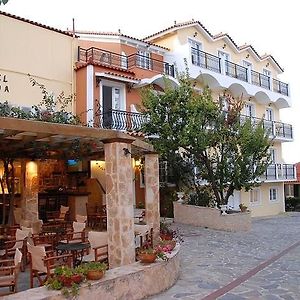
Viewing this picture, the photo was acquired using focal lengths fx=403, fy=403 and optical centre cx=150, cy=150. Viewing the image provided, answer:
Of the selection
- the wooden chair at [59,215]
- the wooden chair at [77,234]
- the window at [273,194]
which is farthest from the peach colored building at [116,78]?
the window at [273,194]

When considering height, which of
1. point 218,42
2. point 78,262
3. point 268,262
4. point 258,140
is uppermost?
point 218,42

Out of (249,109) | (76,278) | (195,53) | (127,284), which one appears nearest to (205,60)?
(195,53)

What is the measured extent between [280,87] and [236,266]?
2521 cm

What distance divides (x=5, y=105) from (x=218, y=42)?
19504 mm

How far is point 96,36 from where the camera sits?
73.7 feet

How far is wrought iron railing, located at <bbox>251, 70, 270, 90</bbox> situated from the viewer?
3061 cm

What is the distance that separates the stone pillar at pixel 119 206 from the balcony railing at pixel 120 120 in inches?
422

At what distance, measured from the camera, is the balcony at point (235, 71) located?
83.6 feet

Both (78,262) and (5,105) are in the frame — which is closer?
(78,262)

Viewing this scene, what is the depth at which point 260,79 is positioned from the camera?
102ft

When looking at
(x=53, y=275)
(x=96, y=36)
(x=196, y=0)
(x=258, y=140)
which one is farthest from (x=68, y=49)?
(x=53, y=275)

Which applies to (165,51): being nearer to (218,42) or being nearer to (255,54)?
(218,42)

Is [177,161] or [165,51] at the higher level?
[165,51]

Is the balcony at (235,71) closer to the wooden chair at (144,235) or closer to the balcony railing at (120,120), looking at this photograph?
A: the balcony railing at (120,120)
